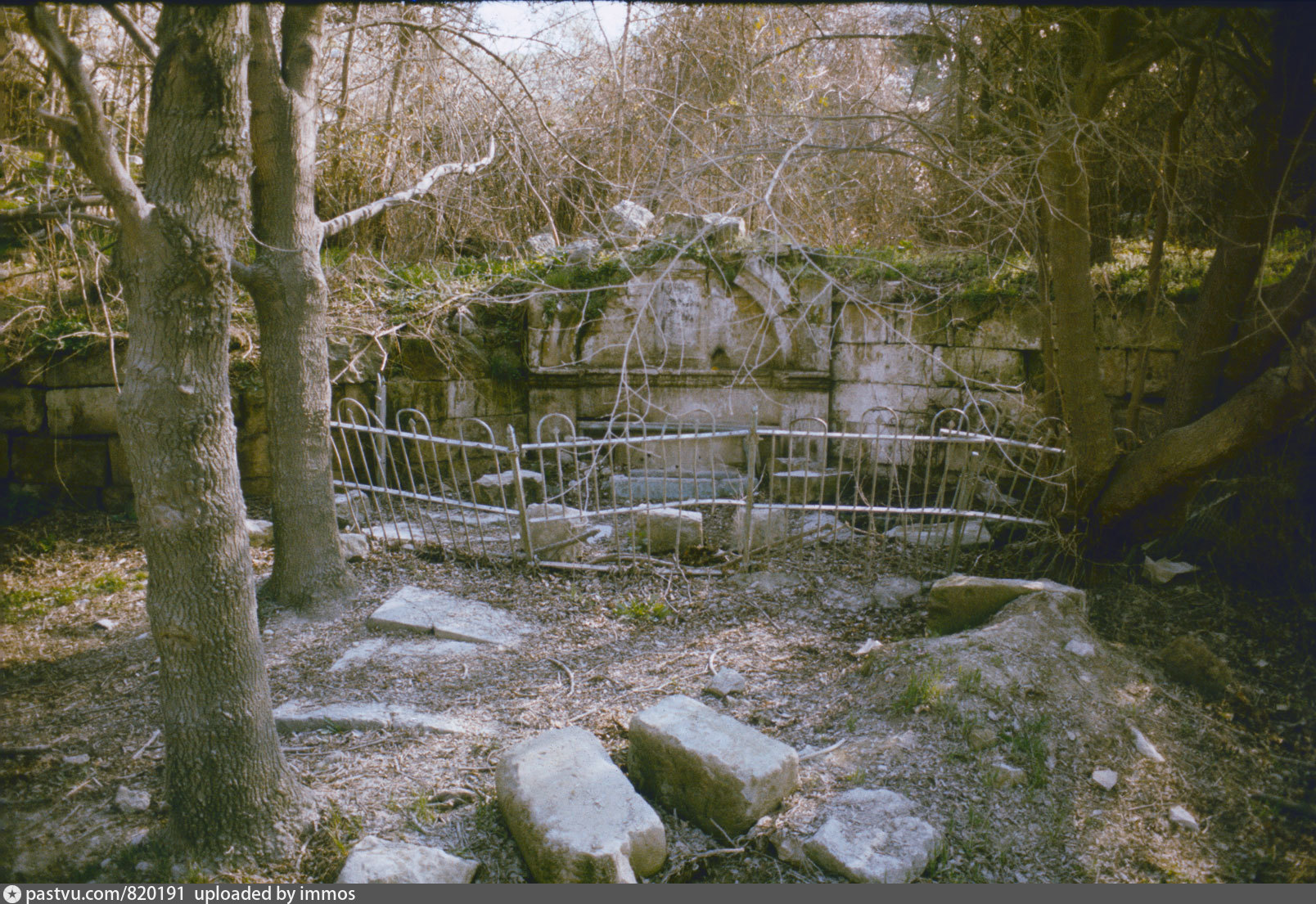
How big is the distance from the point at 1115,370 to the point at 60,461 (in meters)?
8.94

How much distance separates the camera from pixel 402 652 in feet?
13.2

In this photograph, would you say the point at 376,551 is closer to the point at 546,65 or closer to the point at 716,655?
the point at 716,655

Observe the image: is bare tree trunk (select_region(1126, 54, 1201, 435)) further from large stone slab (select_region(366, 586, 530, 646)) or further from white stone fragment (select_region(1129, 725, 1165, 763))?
large stone slab (select_region(366, 586, 530, 646))

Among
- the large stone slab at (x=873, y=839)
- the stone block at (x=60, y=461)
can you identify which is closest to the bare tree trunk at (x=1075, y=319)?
the large stone slab at (x=873, y=839)

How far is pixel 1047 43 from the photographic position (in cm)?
446

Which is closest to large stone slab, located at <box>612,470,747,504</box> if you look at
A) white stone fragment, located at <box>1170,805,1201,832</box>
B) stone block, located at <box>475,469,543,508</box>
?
stone block, located at <box>475,469,543,508</box>

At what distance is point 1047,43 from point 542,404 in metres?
5.15

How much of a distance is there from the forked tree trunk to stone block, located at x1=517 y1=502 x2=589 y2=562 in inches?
111

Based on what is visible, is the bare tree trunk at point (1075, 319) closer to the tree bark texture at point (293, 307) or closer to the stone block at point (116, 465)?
the tree bark texture at point (293, 307)

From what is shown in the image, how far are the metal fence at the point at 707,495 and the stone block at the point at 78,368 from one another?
192cm

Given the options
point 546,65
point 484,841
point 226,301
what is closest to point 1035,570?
point 484,841

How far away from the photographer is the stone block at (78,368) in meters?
6.41

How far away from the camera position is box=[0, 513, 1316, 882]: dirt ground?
8.39 ft

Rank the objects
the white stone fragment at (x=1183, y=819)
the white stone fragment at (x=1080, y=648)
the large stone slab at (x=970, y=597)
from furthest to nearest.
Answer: the large stone slab at (x=970, y=597), the white stone fragment at (x=1080, y=648), the white stone fragment at (x=1183, y=819)
